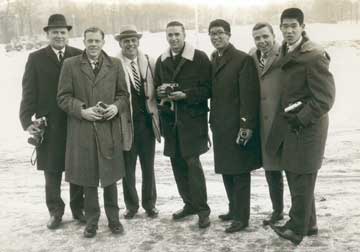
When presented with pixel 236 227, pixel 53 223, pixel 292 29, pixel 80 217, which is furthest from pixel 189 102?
pixel 53 223

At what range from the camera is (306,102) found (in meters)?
3.62

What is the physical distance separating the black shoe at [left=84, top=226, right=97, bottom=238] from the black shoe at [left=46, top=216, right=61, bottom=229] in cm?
47

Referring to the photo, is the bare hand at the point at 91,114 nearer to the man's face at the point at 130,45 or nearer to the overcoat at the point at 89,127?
the overcoat at the point at 89,127

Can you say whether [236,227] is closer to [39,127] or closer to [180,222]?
[180,222]

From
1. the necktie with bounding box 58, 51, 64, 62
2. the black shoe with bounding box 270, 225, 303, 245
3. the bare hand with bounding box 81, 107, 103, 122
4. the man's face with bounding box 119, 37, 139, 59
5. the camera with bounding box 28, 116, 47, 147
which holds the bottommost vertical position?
the black shoe with bounding box 270, 225, 303, 245

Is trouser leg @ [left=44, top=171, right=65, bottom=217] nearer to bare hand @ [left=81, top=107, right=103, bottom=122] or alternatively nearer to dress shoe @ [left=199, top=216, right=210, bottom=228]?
bare hand @ [left=81, top=107, right=103, bottom=122]

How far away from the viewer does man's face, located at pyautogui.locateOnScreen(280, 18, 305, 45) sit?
143 inches

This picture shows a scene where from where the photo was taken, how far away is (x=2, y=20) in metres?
13.1

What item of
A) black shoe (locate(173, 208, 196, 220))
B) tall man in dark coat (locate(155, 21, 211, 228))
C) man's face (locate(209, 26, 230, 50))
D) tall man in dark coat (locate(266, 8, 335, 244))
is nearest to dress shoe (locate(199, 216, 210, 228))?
tall man in dark coat (locate(155, 21, 211, 228))

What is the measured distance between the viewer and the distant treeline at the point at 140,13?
1102 centimetres

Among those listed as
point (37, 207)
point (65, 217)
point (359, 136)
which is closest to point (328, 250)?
point (65, 217)

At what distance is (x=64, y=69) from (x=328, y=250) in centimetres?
292

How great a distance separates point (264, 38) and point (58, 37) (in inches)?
81.7

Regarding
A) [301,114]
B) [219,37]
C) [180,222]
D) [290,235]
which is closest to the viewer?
[301,114]
